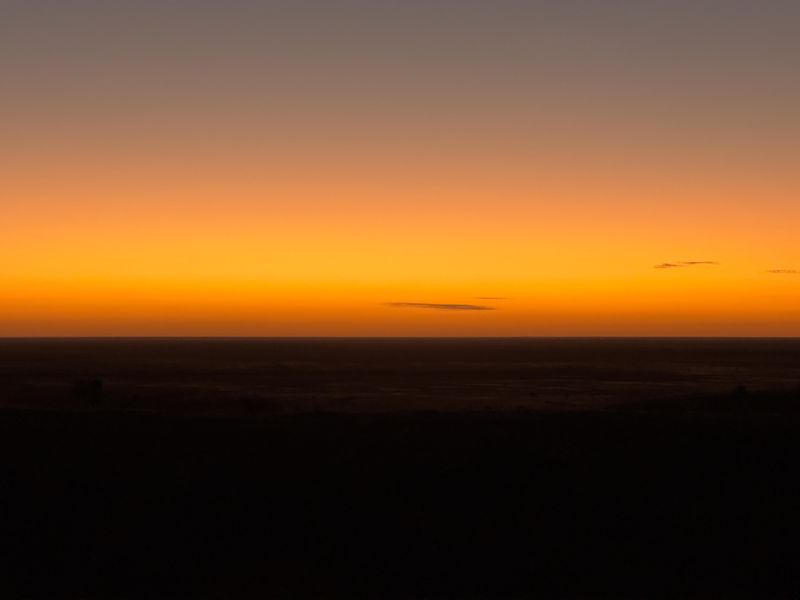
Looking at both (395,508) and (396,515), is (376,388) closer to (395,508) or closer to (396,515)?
(395,508)

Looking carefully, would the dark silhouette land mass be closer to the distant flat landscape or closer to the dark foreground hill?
the dark foreground hill

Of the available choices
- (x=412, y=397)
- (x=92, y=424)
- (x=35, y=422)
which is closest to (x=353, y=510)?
(x=92, y=424)

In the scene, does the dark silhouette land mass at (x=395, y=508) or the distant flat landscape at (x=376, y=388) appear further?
the distant flat landscape at (x=376, y=388)

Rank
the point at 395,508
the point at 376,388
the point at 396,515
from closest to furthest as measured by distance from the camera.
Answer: the point at 396,515, the point at 395,508, the point at 376,388

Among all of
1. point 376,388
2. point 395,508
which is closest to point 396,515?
point 395,508

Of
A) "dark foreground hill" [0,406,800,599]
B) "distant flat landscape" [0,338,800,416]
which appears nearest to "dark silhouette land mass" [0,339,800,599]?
"dark foreground hill" [0,406,800,599]

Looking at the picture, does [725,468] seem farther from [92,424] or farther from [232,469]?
[92,424]

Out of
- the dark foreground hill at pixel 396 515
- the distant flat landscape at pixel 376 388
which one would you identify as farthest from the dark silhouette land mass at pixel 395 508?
the distant flat landscape at pixel 376 388

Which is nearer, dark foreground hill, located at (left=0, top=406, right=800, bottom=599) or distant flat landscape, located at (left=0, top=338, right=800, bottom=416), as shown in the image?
dark foreground hill, located at (left=0, top=406, right=800, bottom=599)

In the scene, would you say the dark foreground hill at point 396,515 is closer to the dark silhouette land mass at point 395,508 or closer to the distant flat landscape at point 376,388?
the dark silhouette land mass at point 395,508
